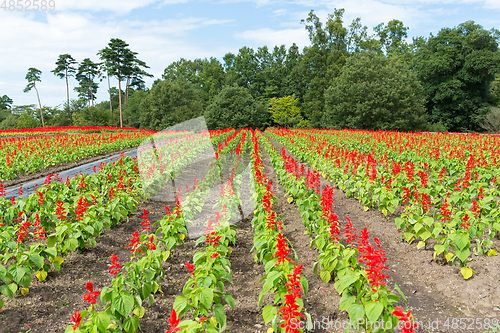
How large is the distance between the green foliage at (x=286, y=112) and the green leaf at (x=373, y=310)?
165 feet

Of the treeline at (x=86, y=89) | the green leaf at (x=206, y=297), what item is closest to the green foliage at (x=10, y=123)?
the treeline at (x=86, y=89)

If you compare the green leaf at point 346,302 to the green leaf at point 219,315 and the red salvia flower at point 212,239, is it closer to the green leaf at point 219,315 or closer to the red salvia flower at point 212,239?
the green leaf at point 219,315

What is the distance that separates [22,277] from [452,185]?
856 cm

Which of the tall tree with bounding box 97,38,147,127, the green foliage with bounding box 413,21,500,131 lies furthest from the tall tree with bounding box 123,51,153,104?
the green foliage with bounding box 413,21,500,131

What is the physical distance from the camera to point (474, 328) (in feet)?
10.7

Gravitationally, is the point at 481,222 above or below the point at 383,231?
above

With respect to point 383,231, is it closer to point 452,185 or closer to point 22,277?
point 452,185

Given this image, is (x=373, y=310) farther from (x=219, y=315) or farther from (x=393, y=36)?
(x=393, y=36)

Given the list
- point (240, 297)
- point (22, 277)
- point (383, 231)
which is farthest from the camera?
point (383, 231)

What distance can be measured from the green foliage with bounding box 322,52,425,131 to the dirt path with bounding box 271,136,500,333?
3505 centimetres

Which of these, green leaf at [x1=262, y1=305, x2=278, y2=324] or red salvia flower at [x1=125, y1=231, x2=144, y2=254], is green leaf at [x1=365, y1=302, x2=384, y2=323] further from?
red salvia flower at [x1=125, y1=231, x2=144, y2=254]

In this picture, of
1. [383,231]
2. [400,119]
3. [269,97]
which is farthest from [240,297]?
[269,97]

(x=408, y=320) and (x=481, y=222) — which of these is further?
(x=481, y=222)

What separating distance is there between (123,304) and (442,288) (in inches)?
158
